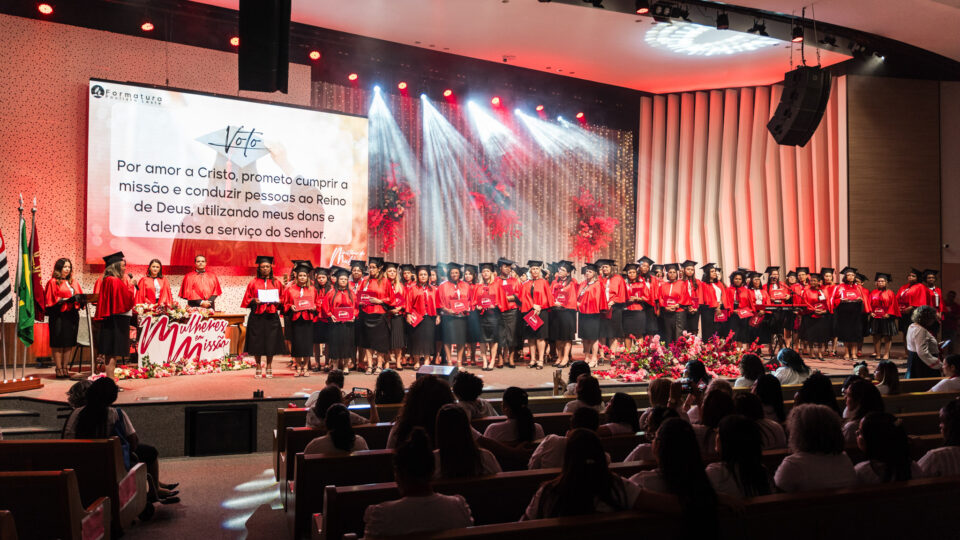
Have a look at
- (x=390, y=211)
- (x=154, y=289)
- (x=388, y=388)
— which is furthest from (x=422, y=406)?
(x=390, y=211)

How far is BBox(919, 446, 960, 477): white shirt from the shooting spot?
10.1 feet

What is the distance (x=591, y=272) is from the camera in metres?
11.1

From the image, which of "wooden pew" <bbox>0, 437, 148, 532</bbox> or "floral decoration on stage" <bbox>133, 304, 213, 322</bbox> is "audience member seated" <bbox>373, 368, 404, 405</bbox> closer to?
"wooden pew" <bbox>0, 437, 148, 532</bbox>

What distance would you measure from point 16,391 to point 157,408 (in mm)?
2079

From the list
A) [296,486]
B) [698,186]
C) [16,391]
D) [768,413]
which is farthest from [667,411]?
[698,186]

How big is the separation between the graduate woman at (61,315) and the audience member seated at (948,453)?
918 centimetres

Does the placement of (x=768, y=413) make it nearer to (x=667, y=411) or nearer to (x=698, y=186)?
(x=667, y=411)

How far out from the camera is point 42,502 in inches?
123

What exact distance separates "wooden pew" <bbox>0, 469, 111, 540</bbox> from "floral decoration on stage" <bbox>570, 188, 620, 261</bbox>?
13121mm

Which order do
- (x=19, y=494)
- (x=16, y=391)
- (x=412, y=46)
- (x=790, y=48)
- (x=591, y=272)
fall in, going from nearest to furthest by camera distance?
(x=19, y=494), (x=16, y=391), (x=591, y=272), (x=790, y=48), (x=412, y=46)

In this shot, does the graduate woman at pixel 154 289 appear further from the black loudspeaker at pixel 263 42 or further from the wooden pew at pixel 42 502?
the wooden pew at pixel 42 502

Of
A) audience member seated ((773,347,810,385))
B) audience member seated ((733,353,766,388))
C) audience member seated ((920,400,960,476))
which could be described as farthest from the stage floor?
audience member seated ((920,400,960,476))

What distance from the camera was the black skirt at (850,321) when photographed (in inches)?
470

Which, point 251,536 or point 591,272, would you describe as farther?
point 591,272
